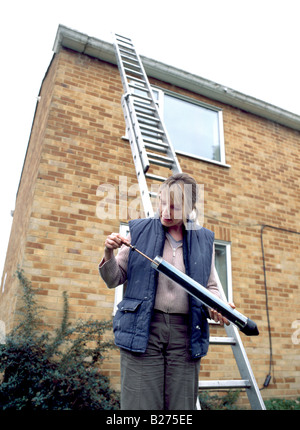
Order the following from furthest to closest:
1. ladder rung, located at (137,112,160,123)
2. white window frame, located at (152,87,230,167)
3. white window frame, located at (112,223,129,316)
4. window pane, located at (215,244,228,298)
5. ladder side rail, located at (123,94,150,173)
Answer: white window frame, located at (152,87,230,167), window pane, located at (215,244,228,298), white window frame, located at (112,223,129,316), ladder rung, located at (137,112,160,123), ladder side rail, located at (123,94,150,173)

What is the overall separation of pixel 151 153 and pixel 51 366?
92.0 inches

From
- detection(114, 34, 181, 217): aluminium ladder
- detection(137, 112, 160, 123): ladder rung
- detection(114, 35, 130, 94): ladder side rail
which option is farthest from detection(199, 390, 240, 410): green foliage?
detection(114, 35, 130, 94): ladder side rail

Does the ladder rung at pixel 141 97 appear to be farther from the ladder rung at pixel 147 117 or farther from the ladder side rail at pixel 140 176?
the ladder rung at pixel 147 117

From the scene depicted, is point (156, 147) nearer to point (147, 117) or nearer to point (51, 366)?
point (147, 117)

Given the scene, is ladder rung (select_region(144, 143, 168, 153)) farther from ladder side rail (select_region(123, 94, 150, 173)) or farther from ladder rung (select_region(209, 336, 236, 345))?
ladder rung (select_region(209, 336, 236, 345))

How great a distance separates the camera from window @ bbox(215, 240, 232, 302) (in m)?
5.48

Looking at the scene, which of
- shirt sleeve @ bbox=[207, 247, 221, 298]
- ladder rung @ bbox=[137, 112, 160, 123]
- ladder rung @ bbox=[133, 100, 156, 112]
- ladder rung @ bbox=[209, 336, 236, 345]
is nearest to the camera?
shirt sleeve @ bbox=[207, 247, 221, 298]

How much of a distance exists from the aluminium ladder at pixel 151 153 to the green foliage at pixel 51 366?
176cm

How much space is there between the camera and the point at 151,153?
336 centimetres

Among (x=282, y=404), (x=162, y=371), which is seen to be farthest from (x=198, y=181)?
(x=162, y=371)

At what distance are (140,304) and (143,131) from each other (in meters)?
2.26

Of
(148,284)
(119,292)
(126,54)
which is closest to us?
(148,284)

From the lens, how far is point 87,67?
223 inches

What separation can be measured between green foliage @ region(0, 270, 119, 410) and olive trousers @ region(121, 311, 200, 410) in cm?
201
